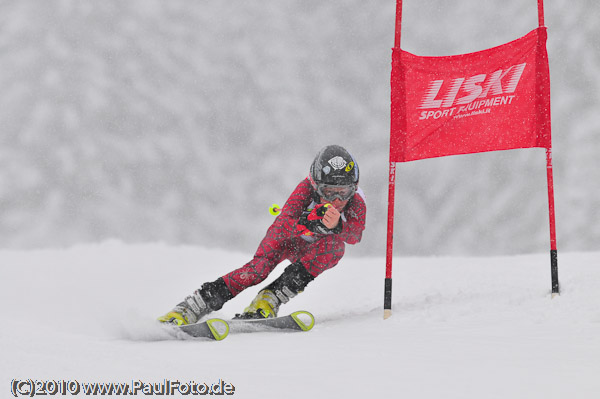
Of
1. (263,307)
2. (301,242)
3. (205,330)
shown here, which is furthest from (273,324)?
(301,242)

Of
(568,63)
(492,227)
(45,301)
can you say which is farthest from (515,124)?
(568,63)

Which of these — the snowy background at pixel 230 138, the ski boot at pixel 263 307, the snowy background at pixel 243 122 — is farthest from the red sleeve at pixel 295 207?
the snowy background at pixel 243 122

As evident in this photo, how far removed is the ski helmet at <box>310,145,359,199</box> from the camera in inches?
153

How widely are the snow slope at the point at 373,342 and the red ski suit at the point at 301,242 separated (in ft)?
1.52

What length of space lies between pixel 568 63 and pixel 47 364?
9.66m

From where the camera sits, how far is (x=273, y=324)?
3.54 m

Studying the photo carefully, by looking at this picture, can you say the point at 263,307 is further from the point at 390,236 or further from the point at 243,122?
the point at 243,122

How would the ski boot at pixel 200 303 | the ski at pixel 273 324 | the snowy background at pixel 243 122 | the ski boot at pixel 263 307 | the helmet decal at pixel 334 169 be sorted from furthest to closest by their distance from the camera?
the snowy background at pixel 243 122
the helmet decal at pixel 334 169
the ski boot at pixel 263 307
the ski boot at pixel 200 303
the ski at pixel 273 324

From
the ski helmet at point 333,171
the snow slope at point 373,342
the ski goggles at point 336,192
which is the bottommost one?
the snow slope at point 373,342

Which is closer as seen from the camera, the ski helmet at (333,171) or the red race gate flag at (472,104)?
the ski helmet at (333,171)

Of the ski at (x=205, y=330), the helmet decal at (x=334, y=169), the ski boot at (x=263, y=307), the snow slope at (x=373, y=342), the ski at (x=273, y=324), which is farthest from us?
the helmet decal at (x=334, y=169)

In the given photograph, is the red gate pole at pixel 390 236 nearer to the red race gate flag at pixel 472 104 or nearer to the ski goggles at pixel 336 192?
the red race gate flag at pixel 472 104

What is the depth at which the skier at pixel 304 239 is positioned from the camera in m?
3.78

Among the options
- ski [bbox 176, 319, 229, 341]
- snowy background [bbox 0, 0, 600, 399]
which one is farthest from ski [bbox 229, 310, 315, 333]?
snowy background [bbox 0, 0, 600, 399]
